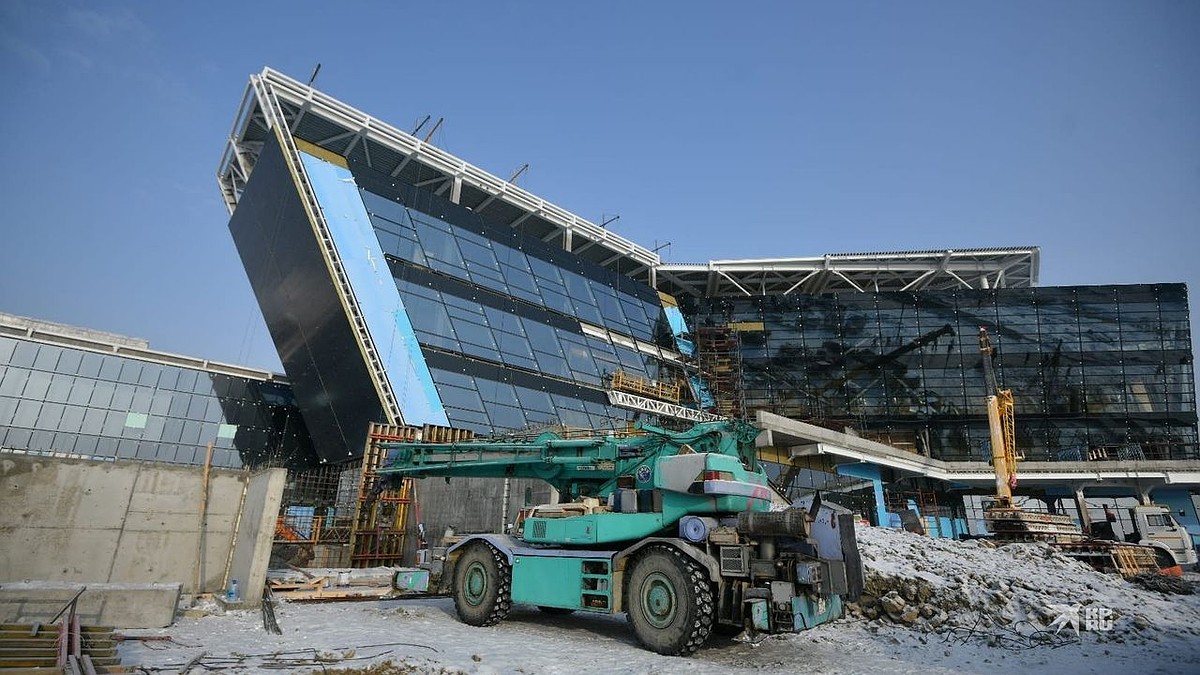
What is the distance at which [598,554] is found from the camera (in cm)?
939

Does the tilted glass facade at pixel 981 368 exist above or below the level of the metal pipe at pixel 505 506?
above

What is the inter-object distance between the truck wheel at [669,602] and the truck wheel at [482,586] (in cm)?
238

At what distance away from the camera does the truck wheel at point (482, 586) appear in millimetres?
10312

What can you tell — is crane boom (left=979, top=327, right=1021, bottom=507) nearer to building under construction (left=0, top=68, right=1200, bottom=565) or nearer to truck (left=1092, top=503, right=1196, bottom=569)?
building under construction (left=0, top=68, right=1200, bottom=565)

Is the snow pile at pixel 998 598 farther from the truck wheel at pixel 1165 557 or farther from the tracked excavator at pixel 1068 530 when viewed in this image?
the truck wheel at pixel 1165 557

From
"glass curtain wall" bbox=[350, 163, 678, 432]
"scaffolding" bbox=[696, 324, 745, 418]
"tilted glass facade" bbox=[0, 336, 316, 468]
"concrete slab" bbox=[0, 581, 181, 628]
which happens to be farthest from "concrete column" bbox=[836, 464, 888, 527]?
"concrete slab" bbox=[0, 581, 181, 628]

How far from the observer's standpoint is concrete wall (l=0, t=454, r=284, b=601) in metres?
9.52

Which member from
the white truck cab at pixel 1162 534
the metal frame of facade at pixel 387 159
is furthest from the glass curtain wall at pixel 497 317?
the white truck cab at pixel 1162 534

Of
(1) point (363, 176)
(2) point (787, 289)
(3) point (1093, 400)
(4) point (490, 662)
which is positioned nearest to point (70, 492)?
(4) point (490, 662)

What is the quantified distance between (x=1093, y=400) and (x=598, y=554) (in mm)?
43771

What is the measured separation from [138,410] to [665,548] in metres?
28.0

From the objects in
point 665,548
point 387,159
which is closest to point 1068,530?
point 665,548

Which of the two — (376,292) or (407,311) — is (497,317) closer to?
(407,311)

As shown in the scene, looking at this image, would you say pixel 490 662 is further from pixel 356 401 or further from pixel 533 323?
pixel 533 323
